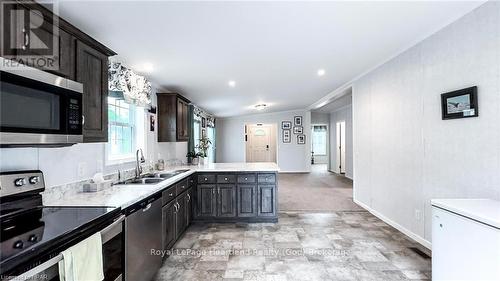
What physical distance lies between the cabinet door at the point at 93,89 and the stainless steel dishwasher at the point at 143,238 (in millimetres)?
679

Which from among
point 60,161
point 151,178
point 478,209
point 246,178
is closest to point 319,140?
point 246,178

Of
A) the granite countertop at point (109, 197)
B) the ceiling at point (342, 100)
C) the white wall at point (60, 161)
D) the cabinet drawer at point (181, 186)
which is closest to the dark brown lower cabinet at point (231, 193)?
the cabinet drawer at point (181, 186)

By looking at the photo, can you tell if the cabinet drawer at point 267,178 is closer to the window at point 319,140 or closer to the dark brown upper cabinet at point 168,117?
the dark brown upper cabinet at point 168,117

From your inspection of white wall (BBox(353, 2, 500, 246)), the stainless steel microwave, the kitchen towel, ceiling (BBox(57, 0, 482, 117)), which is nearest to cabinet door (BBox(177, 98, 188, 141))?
ceiling (BBox(57, 0, 482, 117))

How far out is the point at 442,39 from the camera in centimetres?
272

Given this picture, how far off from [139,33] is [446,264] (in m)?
3.17

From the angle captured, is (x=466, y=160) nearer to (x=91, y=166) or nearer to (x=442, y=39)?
(x=442, y=39)

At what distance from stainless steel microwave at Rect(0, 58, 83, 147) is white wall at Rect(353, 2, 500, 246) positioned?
330cm

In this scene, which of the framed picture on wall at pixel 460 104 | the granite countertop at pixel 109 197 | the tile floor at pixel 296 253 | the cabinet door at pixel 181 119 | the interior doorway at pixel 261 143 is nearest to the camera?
the granite countertop at pixel 109 197

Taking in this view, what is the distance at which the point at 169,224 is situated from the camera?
2877 mm

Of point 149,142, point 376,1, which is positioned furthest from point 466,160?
point 149,142

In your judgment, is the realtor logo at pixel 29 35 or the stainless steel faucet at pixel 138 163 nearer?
the realtor logo at pixel 29 35

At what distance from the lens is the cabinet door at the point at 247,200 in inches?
157

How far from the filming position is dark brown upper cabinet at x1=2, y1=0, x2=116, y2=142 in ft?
4.43
